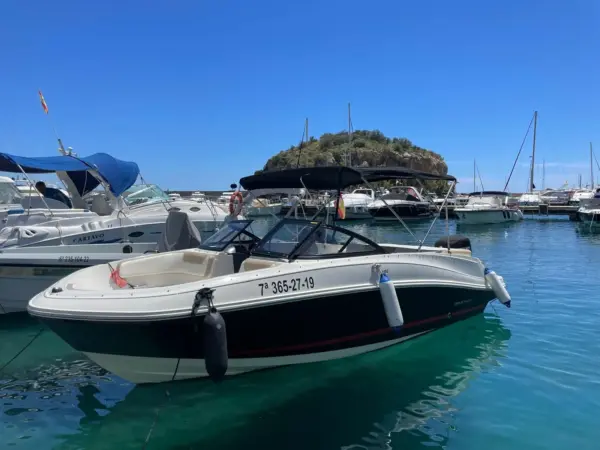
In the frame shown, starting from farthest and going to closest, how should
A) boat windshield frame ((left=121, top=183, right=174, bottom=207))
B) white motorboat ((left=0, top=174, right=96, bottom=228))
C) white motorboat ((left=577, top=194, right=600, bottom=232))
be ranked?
white motorboat ((left=577, top=194, right=600, bottom=232)), boat windshield frame ((left=121, top=183, right=174, bottom=207)), white motorboat ((left=0, top=174, right=96, bottom=228))

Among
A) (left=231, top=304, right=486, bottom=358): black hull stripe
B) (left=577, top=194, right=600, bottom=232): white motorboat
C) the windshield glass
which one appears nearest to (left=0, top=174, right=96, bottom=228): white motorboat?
the windshield glass

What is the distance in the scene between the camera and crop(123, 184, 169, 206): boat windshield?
1700cm

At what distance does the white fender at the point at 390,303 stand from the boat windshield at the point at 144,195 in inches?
475

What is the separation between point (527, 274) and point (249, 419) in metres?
10.6

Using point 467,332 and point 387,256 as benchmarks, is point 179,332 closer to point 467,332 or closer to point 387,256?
point 387,256

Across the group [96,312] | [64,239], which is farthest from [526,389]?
[64,239]

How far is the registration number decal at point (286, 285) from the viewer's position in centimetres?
509

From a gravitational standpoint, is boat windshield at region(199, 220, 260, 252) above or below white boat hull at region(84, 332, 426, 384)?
above

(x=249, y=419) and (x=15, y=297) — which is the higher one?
(x=15, y=297)

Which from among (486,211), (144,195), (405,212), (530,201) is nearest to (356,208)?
(405,212)

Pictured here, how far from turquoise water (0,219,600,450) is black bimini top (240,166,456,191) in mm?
2444

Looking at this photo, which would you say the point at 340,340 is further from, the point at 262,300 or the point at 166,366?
the point at 166,366

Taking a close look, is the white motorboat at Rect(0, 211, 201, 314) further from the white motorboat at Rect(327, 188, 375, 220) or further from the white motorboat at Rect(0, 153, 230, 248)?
the white motorboat at Rect(327, 188, 375, 220)

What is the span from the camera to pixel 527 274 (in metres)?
13.5
